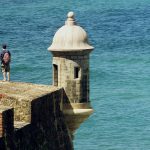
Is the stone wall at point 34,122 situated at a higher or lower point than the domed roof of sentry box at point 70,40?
lower

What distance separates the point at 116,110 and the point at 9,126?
35.2 meters

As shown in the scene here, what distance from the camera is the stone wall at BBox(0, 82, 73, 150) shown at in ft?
79.6

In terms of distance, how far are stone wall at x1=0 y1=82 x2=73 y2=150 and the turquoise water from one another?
65.0 feet

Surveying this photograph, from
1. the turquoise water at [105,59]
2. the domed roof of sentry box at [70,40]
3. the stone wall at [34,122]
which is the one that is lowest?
the turquoise water at [105,59]

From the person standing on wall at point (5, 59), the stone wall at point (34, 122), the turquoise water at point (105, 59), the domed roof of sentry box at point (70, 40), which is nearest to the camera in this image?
the stone wall at point (34, 122)

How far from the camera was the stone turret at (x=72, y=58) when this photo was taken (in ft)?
99.7

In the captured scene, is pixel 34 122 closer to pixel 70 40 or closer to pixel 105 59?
pixel 70 40

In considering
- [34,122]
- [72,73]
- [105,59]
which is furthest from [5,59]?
[105,59]

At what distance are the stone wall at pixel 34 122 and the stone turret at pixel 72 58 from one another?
4.29 ft

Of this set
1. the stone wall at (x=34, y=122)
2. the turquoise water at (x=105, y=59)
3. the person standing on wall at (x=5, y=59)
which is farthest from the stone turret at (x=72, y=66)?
the turquoise water at (x=105, y=59)

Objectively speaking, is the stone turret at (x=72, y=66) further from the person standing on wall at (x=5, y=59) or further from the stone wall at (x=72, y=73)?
the person standing on wall at (x=5, y=59)

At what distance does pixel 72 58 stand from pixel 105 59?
4824 cm

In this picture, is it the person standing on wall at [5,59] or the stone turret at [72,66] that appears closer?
the stone turret at [72,66]

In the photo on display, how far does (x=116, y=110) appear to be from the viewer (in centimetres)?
5919
